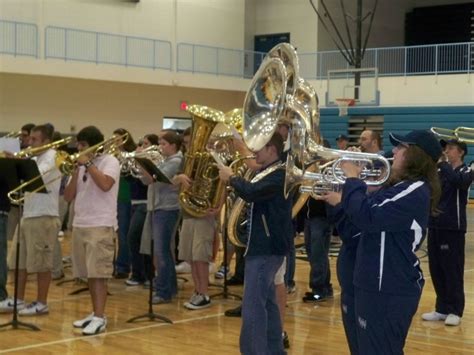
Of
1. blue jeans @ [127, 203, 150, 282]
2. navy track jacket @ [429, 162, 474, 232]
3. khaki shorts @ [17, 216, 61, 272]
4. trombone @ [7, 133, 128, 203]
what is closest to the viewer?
trombone @ [7, 133, 128, 203]

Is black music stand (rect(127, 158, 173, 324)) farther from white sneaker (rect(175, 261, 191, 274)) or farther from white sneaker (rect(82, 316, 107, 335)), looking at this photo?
white sneaker (rect(175, 261, 191, 274))

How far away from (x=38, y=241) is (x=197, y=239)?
1.61 m

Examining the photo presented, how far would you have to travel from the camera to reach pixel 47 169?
7.47 meters

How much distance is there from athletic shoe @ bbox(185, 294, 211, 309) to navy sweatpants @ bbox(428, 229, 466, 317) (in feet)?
7.49

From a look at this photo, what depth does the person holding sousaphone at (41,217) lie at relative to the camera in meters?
7.52

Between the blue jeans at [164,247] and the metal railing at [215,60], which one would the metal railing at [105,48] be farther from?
the blue jeans at [164,247]

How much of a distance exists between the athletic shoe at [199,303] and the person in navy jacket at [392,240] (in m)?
4.11

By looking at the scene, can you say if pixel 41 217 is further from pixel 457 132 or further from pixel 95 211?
pixel 457 132

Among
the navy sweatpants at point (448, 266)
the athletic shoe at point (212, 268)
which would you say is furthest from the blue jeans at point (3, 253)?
the navy sweatpants at point (448, 266)

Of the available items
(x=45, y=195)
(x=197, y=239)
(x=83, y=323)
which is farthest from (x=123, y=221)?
(x=83, y=323)

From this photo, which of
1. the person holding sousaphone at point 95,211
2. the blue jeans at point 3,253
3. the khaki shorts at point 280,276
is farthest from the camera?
the blue jeans at point 3,253

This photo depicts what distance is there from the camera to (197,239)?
8.27 meters

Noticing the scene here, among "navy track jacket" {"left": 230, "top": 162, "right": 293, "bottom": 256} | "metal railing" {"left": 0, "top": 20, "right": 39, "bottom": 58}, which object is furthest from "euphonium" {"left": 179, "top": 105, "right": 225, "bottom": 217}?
"metal railing" {"left": 0, "top": 20, "right": 39, "bottom": 58}

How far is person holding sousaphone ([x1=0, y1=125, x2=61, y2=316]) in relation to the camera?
7523 mm
